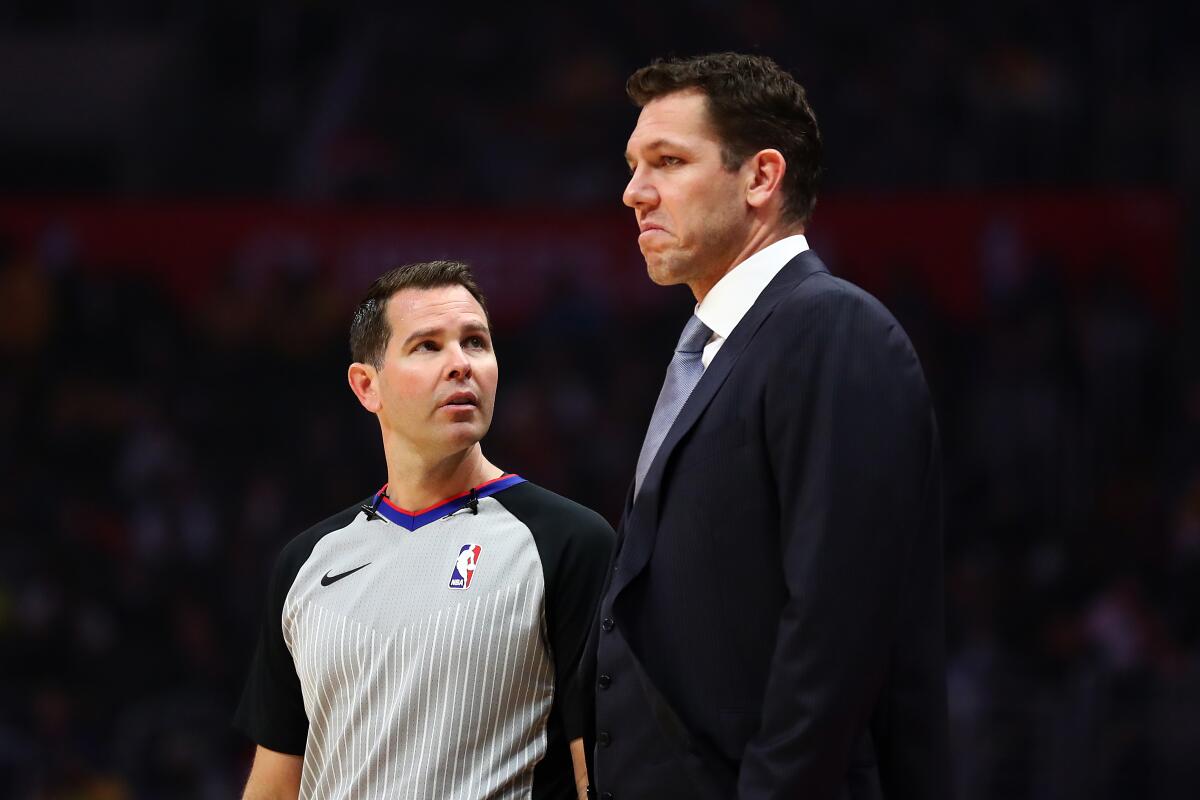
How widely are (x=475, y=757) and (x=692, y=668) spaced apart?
547mm

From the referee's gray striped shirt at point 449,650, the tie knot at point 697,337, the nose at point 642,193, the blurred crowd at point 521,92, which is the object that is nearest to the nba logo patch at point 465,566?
the referee's gray striped shirt at point 449,650

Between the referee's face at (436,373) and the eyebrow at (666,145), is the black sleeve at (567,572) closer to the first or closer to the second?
the referee's face at (436,373)

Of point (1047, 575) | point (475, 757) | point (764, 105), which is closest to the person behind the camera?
point (764, 105)

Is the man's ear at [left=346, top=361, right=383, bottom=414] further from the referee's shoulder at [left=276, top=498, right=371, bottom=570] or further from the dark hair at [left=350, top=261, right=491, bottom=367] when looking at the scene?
the referee's shoulder at [left=276, top=498, right=371, bottom=570]

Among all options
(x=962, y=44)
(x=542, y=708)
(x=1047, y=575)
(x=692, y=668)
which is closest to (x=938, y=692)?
(x=692, y=668)

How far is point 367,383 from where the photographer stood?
2.56 m

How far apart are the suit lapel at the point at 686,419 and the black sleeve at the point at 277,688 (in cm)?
80

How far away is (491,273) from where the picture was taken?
8078 mm

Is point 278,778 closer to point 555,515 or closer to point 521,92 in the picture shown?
point 555,515

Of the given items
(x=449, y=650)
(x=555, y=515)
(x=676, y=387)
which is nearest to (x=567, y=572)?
(x=555, y=515)

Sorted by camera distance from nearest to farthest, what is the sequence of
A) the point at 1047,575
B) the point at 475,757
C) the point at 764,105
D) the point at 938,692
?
the point at 938,692, the point at 764,105, the point at 475,757, the point at 1047,575

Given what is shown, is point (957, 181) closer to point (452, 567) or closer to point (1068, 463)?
point (1068, 463)

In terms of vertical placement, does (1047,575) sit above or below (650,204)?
below

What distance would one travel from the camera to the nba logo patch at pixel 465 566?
235 cm
